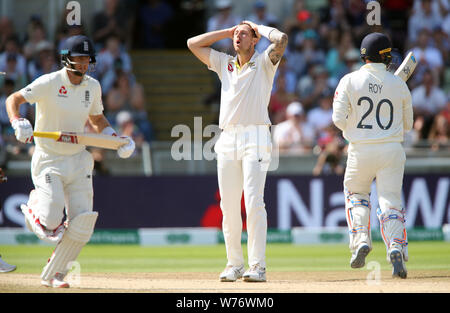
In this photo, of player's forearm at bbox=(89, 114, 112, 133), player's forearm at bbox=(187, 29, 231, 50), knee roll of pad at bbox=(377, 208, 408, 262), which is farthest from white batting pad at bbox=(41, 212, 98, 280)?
knee roll of pad at bbox=(377, 208, 408, 262)

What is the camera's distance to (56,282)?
23.3ft

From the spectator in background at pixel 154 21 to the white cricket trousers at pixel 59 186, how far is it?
38.0 ft

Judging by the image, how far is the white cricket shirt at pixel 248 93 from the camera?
764 cm

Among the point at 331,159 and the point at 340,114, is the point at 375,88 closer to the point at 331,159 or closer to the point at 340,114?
the point at 340,114

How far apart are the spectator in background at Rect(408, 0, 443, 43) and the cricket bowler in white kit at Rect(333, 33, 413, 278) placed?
9.13 m

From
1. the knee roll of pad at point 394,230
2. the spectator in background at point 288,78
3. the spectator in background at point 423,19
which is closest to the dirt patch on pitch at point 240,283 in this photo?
the knee roll of pad at point 394,230

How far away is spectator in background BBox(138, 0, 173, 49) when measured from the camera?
18531 mm

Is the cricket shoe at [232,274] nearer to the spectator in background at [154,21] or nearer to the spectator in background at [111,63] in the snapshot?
the spectator in background at [111,63]

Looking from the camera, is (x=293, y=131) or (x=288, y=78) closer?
(x=293, y=131)

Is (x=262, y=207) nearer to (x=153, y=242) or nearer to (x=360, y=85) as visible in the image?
(x=360, y=85)

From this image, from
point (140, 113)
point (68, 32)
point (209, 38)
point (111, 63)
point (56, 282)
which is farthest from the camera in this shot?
point (68, 32)

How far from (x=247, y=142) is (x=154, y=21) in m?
11.6

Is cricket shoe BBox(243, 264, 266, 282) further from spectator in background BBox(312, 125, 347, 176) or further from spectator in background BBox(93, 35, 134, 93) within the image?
spectator in background BBox(93, 35, 134, 93)

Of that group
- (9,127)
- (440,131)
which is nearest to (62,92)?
(9,127)
